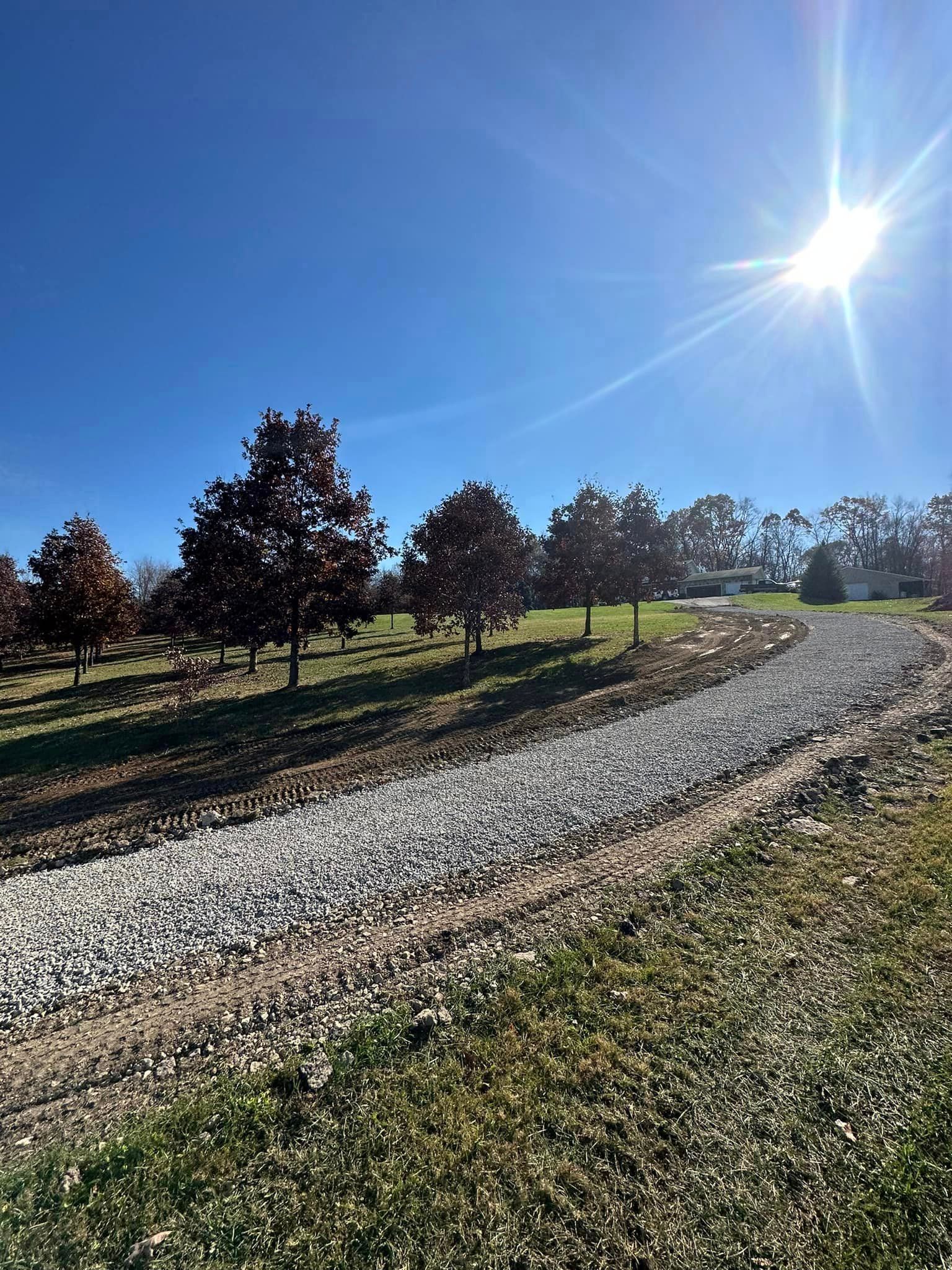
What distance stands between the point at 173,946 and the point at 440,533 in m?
12.3

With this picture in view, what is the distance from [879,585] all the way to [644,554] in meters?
44.7

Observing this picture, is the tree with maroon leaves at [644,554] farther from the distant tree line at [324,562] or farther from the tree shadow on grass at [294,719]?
the tree shadow on grass at [294,719]

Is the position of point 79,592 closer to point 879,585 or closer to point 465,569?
point 465,569

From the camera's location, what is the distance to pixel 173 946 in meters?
4.23

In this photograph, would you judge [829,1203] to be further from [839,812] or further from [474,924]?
[839,812]

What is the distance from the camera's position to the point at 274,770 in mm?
8570

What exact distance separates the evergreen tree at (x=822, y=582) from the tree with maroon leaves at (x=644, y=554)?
103ft

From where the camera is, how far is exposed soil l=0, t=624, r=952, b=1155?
3.03 m

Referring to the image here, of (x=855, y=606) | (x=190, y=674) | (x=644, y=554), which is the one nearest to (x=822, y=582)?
(x=855, y=606)

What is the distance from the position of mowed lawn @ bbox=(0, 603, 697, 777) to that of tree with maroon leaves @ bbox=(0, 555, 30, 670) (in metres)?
2.27

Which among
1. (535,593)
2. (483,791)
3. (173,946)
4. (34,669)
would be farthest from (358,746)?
(34,669)

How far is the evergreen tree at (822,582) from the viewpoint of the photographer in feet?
144

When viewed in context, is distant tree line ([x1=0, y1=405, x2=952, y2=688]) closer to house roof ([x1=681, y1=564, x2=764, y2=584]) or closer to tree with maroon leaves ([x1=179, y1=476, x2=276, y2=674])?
tree with maroon leaves ([x1=179, y1=476, x2=276, y2=674])

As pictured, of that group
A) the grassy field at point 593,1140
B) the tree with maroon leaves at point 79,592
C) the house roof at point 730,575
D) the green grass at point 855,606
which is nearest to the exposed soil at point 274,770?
the grassy field at point 593,1140
